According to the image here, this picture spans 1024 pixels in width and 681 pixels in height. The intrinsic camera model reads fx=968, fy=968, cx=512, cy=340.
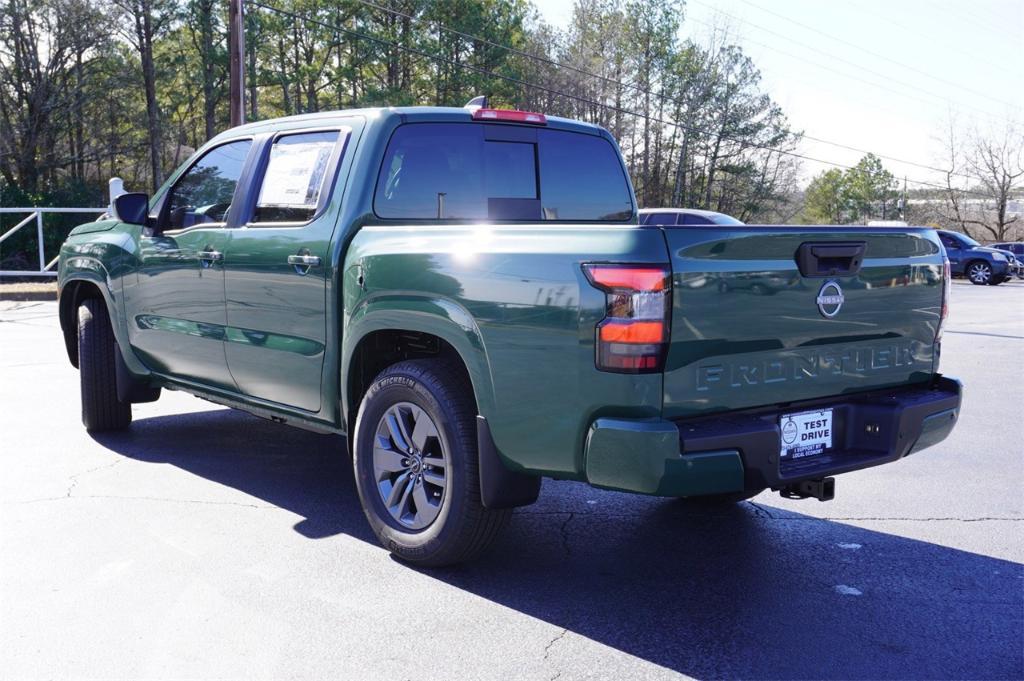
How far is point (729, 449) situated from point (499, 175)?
7.08ft

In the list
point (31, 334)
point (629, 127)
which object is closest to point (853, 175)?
point (629, 127)

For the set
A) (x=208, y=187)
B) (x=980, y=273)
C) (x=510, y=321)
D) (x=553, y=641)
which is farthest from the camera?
(x=980, y=273)

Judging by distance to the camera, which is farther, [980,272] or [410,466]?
[980,272]

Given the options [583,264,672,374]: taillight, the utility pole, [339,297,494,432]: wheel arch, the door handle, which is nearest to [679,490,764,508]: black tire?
[339,297,494,432]: wheel arch

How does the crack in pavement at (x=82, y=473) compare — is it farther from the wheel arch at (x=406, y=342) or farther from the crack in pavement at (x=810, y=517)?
the crack in pavement at (x=810, y=517)

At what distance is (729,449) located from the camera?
3.32 meters

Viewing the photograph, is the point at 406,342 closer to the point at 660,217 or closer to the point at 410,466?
the point at 410,466

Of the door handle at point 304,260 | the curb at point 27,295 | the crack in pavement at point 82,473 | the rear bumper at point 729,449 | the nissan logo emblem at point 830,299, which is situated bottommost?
the crack in pavement at point 82,473

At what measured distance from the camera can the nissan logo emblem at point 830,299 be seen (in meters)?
3.67

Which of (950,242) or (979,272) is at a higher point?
(950,242)

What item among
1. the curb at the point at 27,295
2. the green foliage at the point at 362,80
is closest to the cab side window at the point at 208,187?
the curb at the point at 27,295

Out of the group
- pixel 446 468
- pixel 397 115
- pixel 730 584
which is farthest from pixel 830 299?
pixel 397 115

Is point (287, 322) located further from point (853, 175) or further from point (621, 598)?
point (853, 175)

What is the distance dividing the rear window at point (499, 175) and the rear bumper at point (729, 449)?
1.79 meters
